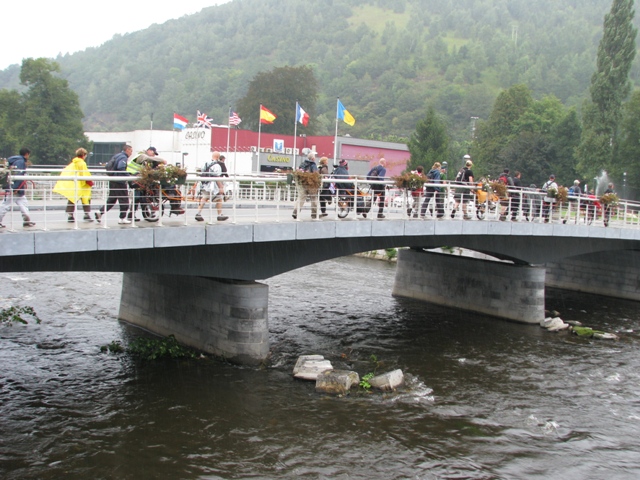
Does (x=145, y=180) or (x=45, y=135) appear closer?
(x=145, y=180)

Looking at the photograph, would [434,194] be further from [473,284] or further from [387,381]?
[473,284]

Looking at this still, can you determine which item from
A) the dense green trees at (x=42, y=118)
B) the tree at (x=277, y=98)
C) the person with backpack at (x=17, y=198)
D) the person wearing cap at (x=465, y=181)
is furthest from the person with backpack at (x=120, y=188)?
the tree at (x=277, y=98)

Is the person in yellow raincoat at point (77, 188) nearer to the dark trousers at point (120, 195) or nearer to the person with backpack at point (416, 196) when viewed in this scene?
the dark trousers at point (120, 195)

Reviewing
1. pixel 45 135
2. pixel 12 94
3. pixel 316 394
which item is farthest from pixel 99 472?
pixel 12 94

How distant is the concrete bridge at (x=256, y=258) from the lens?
49.4 feet

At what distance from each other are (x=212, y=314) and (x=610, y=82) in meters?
63.9

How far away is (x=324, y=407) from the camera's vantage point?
16062 millimetres

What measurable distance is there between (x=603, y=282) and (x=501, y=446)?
914 inches

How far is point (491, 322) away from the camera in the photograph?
26.6 m

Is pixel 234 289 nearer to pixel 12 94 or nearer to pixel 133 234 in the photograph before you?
pixel 133 234

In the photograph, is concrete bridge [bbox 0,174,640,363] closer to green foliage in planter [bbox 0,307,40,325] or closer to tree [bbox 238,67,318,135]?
green foliage in planter [bbox 0,307,40,325]

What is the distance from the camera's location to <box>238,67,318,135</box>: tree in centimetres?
10125

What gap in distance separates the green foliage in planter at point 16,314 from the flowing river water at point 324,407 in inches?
14.7

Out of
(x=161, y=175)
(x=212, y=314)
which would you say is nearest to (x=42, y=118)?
(x=212, y=314)
